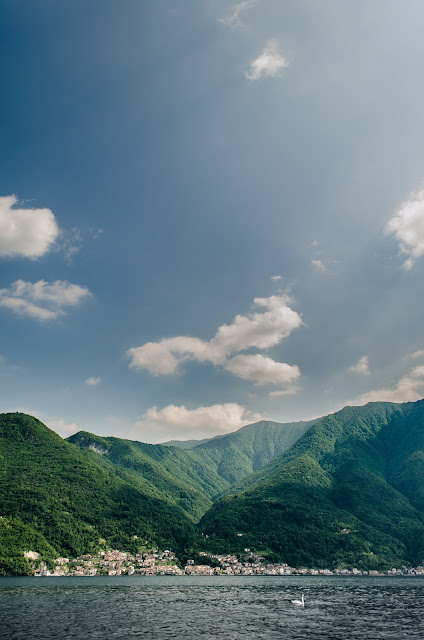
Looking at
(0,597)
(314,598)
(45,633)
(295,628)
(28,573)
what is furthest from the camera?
(28,573)

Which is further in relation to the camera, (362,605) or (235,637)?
(362,605)

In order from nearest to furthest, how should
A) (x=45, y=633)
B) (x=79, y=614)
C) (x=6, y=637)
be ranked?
(x=6, y=637)
(x=45, y=633)
(x=79, y=614)

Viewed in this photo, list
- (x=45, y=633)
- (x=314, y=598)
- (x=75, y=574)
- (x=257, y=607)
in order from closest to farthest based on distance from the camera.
A: (x=45, y=633) → (x=257, y=607) → (x=314, y=598) → (x=75, y=574)

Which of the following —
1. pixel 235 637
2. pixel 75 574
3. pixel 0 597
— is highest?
pixel 235 637

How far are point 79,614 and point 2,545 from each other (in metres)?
134

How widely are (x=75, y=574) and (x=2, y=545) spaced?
3862 cm

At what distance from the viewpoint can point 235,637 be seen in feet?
181

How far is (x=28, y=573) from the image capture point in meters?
179

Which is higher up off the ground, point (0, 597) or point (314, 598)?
point (0, 597)

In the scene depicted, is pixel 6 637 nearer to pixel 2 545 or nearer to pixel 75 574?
pixel 2 545

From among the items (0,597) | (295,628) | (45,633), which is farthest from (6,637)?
(0,597)

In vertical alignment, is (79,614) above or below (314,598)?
above

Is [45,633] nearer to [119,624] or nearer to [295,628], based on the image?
[119,624]

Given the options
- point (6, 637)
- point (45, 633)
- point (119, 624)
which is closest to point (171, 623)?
point (119, 624)
